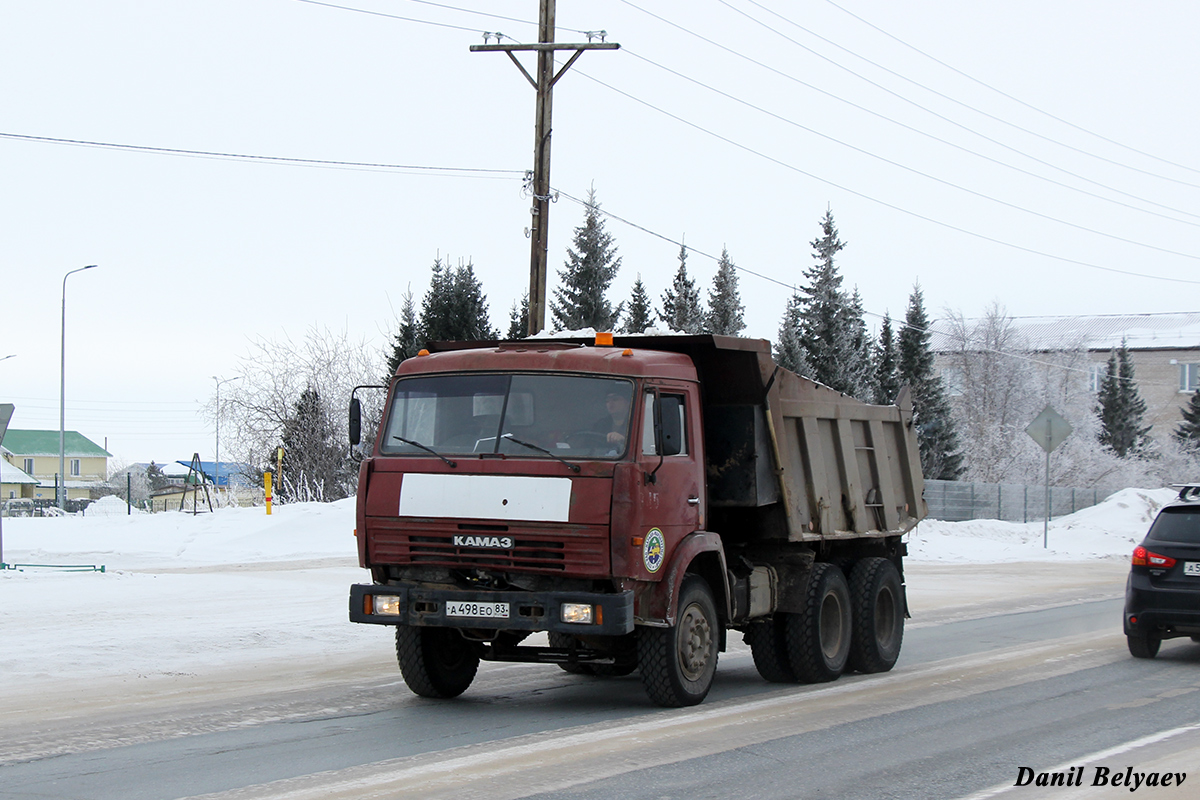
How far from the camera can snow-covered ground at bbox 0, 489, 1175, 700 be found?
12305 mm

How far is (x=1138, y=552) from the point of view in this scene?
41.0 ft

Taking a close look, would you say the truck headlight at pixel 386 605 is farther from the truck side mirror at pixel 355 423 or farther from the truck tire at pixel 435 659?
the truck side mirror at pixel 355 423

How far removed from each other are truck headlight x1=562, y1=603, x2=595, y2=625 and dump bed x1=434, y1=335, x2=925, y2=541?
2.19 meters

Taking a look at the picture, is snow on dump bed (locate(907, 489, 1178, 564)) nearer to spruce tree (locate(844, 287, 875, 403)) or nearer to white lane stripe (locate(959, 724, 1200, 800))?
spruce tree (locate(844, 287, 875, 403))

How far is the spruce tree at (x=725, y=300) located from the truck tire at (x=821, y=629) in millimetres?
36732

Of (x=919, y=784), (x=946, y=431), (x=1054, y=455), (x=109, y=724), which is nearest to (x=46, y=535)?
(x=109, y=724)

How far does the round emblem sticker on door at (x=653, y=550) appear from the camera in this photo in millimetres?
8746

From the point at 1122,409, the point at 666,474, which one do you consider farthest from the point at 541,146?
the point at 1122,409

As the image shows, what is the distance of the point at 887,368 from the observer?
5778cm

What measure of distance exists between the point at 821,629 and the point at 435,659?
3622 millimetres

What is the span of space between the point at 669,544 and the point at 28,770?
14.1 feet

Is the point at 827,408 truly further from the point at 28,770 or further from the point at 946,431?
the point at 946,431

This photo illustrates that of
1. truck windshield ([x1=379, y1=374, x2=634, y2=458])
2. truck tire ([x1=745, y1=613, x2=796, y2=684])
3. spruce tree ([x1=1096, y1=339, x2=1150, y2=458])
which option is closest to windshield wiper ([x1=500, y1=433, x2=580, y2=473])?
truck windshield ([x1=379, y1=374, x2=634, y2=458])

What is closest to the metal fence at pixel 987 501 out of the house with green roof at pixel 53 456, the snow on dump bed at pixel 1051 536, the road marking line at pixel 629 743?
the snow on dump bed at pixel 1051 536
